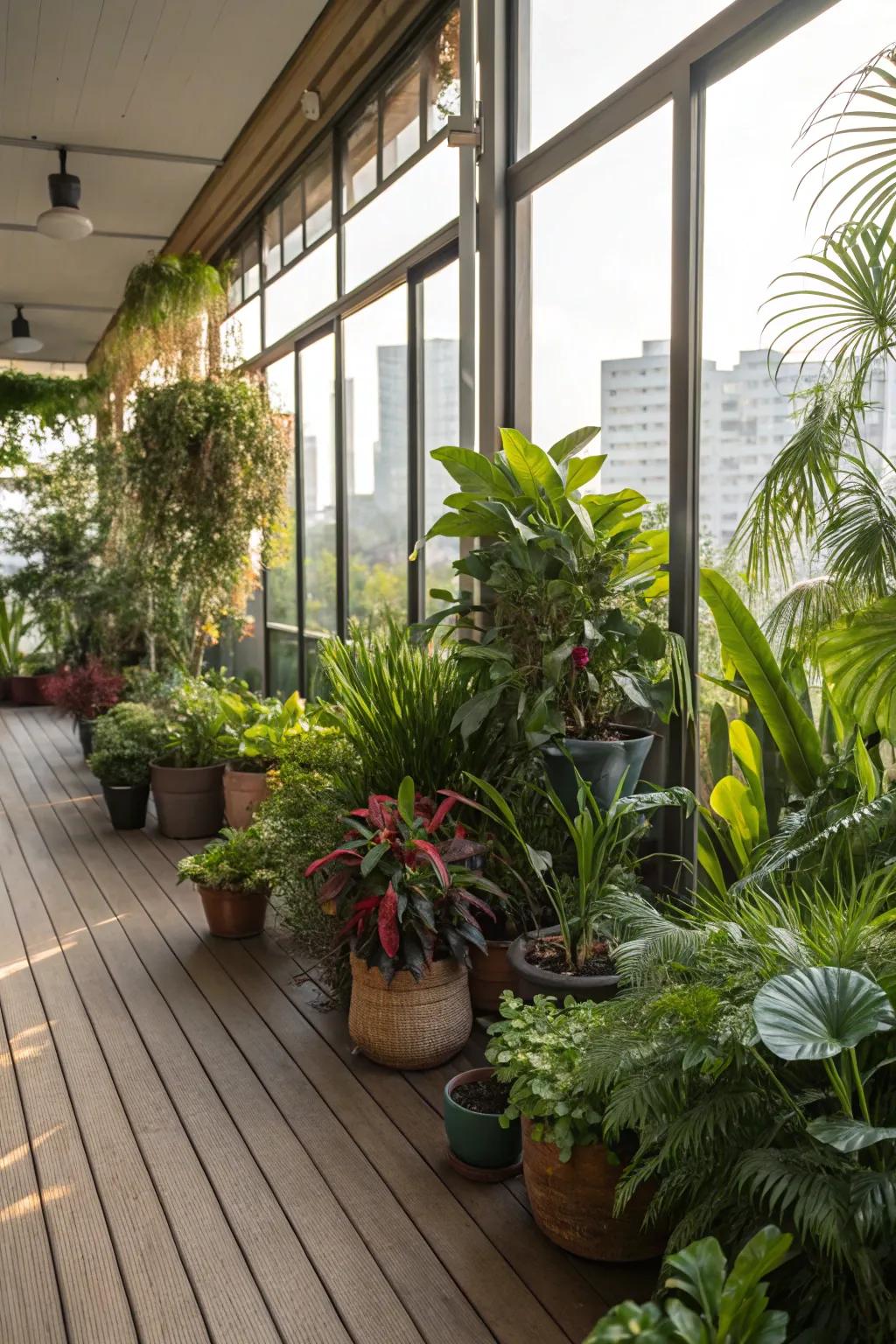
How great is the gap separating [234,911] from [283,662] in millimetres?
3226

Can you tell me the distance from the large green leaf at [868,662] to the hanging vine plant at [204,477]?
14.6ft

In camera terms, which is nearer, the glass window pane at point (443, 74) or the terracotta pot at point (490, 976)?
the terracotta pot at point (490, 976)

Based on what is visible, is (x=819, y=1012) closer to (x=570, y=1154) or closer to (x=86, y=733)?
(x=570, y=1154)

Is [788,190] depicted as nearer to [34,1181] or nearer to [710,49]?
[710,49]

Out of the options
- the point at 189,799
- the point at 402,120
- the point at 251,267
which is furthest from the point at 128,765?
the point at 251,267

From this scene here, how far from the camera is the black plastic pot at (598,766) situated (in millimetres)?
2906

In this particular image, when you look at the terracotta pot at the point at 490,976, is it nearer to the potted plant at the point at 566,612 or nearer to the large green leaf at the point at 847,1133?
the potted plant at the point at 566,612

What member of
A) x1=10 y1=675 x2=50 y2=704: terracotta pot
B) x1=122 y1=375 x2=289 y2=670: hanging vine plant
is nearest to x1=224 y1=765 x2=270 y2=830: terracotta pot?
x1=122 y1=375 x2=289 y2=670: hanging vine plant

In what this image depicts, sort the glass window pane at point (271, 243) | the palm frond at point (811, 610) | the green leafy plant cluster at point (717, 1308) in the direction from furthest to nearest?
the glass window pane at point (271, 243) → the palm frond at point (811, 610) → the green leafy plant cluster at point (717, 1308)

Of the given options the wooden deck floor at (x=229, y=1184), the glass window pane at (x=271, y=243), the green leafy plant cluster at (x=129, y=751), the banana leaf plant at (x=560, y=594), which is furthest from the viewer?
the glass window pane at (x=271, y=243)

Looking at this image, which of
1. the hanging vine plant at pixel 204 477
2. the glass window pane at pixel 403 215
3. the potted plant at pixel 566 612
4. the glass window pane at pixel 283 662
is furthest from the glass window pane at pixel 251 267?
the potted plant at pixel 566 612

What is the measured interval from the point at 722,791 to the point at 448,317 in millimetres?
2504

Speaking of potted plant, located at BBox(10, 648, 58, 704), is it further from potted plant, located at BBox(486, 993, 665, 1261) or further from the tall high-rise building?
potted plant, located at BBox(486, 993, 665, 1261)

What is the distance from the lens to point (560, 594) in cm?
293
